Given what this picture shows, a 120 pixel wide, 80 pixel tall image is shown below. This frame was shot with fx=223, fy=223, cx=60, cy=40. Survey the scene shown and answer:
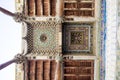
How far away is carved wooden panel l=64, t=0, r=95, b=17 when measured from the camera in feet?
38.8

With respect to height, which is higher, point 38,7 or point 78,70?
point 38,7

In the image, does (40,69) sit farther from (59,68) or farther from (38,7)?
(38,7)

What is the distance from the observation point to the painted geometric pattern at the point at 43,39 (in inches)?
485

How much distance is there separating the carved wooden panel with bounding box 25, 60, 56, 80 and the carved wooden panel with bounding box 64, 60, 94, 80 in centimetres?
73

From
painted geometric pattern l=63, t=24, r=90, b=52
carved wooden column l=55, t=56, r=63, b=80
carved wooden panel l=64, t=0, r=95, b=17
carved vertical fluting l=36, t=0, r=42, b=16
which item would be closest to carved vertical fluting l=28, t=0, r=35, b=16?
carved vertical fluting l=36, t=0, r=42, b=16

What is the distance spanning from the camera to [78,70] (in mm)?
11984

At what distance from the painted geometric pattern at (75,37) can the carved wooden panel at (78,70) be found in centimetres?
106

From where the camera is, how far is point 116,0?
7.61 metres

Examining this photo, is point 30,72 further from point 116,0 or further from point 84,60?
point 116,0

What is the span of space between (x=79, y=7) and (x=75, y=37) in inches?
73.5

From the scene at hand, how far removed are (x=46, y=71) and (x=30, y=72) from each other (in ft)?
2.82

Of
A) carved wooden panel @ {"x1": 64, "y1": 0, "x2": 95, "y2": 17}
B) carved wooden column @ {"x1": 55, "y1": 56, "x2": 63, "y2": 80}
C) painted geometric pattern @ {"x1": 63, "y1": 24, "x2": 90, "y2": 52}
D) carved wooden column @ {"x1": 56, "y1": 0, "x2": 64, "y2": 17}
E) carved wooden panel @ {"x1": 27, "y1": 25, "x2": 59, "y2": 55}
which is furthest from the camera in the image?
painted geometric pattern @ {"x1": 63, "y1": 24, "x2": 90, "y2": 52}

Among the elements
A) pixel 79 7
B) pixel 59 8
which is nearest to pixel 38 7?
pixel 59 8

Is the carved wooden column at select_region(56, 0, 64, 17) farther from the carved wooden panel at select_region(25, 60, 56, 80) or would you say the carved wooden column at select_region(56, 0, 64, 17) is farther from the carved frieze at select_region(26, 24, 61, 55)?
the carved wooden panel at select_region(25, 60, 56, 80)
